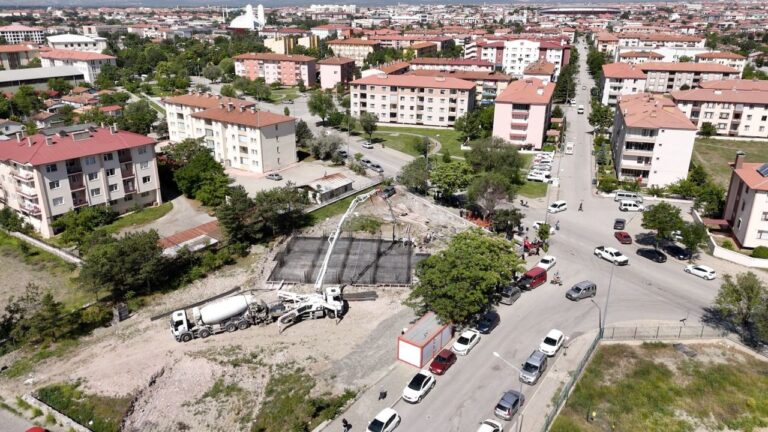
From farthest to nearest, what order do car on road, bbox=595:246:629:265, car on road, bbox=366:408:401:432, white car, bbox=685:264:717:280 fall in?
car on road, bbox=595:246:629:265 → white car, bbox=685:264:717:280 → car on road, bbox=366:408:401:432

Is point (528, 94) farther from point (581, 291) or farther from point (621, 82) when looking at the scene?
point (581, 291)

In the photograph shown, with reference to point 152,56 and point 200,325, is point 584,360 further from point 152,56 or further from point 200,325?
point 152,56

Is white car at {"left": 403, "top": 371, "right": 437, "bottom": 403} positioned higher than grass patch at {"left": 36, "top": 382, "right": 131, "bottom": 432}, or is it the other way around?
white car at {"left": 403, "top": 371, "right": 437, "bottom": 403}

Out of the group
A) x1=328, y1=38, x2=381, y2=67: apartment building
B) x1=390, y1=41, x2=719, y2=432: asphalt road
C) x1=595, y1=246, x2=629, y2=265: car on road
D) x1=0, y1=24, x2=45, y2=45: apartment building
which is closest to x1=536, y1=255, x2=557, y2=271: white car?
x1=390, y1=41, x2=719, y2=432: asphalt road

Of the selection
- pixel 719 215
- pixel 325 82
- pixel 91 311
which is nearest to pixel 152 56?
pixel 325 82

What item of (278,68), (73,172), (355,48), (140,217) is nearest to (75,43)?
(278,68)

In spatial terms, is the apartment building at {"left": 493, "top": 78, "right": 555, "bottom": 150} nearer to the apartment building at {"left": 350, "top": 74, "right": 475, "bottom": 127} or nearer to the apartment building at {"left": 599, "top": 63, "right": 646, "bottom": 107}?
the apartment building at {"left": 350, "top": 74, "right": 475, "bottom": 127}
